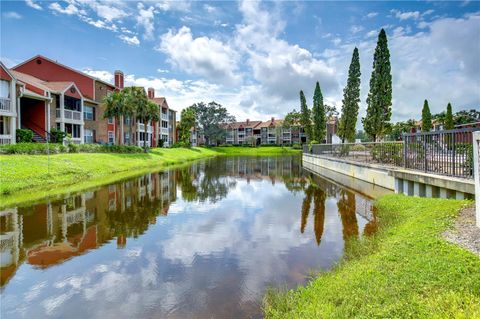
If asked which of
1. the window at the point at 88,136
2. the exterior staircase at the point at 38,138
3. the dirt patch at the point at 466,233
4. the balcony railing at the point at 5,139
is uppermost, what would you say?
the window at the point at 88,136

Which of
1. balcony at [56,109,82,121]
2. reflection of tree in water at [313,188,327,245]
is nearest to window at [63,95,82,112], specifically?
balcony at [56,109,82,121]

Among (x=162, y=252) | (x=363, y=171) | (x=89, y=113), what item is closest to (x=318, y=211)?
(x=162, y=252)

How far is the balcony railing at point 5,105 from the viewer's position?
26477 mm

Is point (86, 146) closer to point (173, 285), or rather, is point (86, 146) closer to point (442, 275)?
point (173, 285)

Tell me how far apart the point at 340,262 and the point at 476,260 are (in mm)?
2429

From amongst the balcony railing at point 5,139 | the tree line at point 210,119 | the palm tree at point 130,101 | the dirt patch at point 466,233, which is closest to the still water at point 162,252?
the dirt patch at point 466,233

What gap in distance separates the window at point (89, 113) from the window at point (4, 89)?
1377 centimetres

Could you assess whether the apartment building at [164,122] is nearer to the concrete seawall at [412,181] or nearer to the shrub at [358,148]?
the shrub at [358,148]

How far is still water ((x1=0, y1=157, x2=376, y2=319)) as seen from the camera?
5.39 meters

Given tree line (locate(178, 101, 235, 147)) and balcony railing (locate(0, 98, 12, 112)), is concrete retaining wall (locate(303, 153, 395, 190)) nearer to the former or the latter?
balcony railing (locate(0, 98, 12, 112))

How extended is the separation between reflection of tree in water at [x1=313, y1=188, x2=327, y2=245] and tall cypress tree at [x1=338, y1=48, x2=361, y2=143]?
29632mm

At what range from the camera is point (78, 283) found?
6.12 m

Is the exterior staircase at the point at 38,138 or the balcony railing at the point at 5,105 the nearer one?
the balcony railing at the point at 5,105

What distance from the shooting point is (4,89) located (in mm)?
26984
